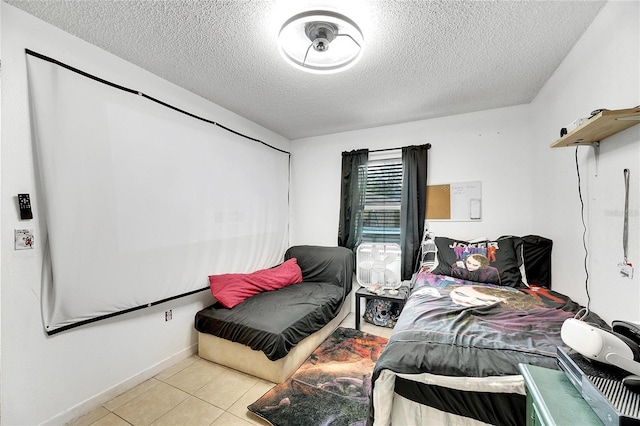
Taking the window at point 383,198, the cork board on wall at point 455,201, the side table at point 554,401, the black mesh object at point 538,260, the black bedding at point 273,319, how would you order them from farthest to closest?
the window at point 383,198
the cork board on wall at point 455,201
the black mesh object at point 538,260
the black bedding at point 273,319
the side table at point 554,401

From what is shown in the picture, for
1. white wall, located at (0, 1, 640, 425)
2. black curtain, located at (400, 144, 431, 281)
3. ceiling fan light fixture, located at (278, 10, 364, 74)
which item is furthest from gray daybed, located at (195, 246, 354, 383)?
ceiling fan light fixture, located at (278, 10, 364, 74)

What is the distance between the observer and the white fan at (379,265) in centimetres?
302

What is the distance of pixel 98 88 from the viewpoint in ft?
5.67

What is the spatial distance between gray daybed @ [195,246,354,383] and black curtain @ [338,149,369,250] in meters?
0.79

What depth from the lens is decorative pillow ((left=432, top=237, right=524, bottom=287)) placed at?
2.25 meters

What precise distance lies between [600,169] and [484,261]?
1133 mm

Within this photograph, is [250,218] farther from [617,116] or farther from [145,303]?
[617,116]

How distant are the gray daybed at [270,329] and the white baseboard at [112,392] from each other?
0.19 m

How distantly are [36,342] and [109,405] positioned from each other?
662 millimetres

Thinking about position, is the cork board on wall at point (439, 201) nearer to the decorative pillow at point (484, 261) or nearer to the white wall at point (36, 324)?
the decorative pillow at point (484, 261)

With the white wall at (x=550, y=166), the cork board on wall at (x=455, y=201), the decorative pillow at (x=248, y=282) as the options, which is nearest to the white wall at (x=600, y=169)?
the white wall at (x=550, y=166)

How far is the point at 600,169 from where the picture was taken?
1.53m

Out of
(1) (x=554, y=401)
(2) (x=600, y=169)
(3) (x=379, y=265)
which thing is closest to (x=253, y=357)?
(3) (x=379, y=265)

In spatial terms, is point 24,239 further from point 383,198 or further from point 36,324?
point 383,198
